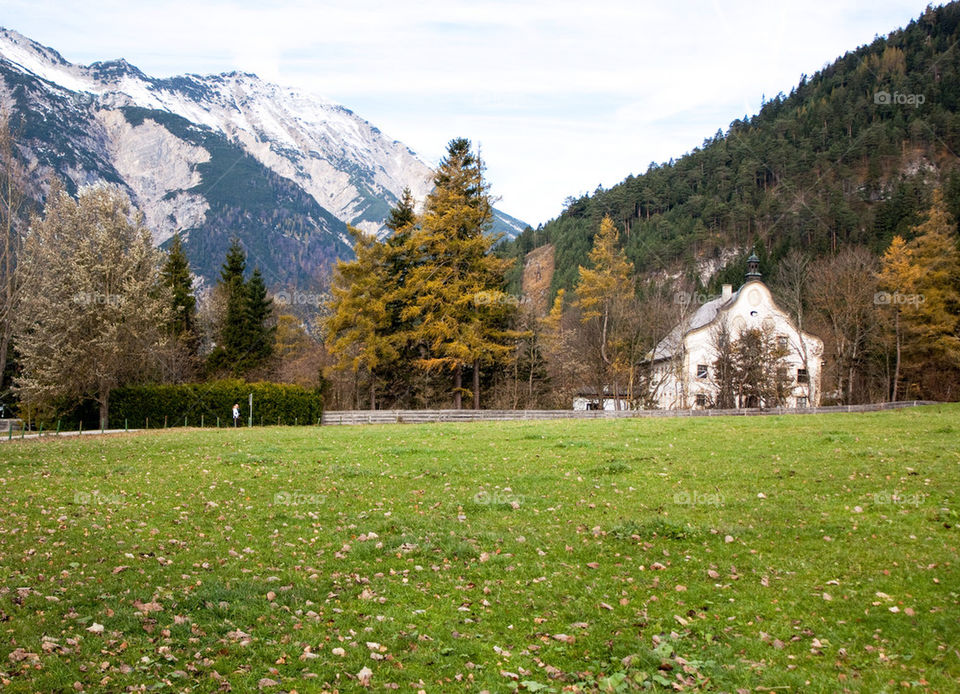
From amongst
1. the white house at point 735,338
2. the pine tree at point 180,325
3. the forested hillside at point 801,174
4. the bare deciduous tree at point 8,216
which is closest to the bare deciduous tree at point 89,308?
the pine tree at point 180,325

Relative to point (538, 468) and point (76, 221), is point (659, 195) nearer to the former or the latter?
point (76, 221)

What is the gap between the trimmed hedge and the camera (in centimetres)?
4366

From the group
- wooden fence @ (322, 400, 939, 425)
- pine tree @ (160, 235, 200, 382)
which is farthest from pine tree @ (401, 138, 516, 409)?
pine tree @ (160, 235, 200, 382)

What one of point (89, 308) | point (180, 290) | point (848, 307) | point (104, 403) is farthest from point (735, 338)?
point (89, 308)

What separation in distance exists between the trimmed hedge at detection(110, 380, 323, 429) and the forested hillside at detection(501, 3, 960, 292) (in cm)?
8350

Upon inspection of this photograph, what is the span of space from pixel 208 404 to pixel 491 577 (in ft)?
131

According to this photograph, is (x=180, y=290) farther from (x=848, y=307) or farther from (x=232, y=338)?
(x=848, y=307)

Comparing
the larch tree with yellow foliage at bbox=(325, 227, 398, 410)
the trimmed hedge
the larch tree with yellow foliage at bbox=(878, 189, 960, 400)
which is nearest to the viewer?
the trimmed hedge

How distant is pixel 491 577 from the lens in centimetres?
942

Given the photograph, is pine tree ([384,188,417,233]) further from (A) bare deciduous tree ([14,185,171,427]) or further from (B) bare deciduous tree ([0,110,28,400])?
(B) bare deciduous tree ([0,110,28,400])

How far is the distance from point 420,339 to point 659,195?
115 meters

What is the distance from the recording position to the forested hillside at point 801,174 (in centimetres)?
12262

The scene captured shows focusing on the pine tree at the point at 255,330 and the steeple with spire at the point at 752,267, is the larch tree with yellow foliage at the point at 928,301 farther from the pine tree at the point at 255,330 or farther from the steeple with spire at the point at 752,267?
the pine tree at the point at 255,330

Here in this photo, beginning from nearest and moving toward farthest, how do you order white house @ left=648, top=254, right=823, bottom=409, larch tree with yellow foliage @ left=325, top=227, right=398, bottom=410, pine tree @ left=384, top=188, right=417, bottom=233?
larch tree with yellow foliage @ left=325, top=227, right=398, bottom=410 → pine tree @ left=384, top=188, right=417, bottom=233 → white house @ left=648, top=254, right=823, bottom=409
